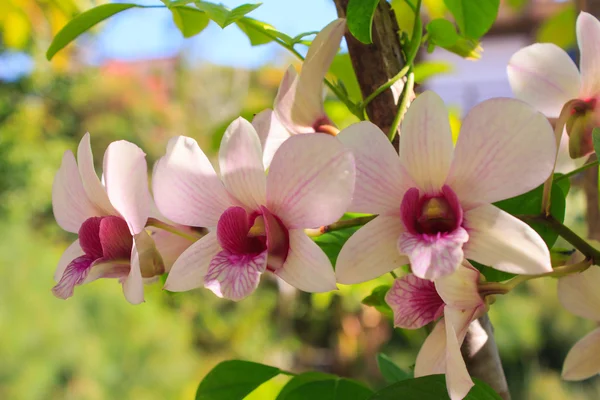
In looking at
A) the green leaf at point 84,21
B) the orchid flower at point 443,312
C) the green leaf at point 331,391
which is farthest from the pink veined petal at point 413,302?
the green leaf at point 84,21

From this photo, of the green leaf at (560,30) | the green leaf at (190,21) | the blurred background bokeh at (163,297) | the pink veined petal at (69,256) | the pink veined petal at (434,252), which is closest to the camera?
the pink veined petal at (434,252)

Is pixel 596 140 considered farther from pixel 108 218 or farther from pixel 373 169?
pixel 108 218

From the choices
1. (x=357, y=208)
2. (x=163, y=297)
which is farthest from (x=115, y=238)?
(x=163, y=297)

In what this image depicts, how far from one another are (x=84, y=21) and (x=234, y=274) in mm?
251

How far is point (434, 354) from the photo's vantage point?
0.31 meters

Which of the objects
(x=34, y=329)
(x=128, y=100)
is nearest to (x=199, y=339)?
(x=34, y=329)

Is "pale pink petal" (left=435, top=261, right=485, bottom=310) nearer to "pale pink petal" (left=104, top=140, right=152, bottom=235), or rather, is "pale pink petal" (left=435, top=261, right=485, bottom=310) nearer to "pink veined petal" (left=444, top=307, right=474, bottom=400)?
"pink veined petal" (left=444, top=307, right=474, bottom=400)

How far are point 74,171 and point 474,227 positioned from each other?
213 millimetres

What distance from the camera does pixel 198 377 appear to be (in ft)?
11.0

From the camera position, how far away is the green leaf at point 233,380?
0.41 m

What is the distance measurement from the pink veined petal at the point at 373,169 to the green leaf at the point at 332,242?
0.29ft

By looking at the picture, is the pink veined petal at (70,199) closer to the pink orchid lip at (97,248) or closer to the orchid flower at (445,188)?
the pink orchid lip at (97,248)

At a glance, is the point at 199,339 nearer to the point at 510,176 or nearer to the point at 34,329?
the point at 34,329

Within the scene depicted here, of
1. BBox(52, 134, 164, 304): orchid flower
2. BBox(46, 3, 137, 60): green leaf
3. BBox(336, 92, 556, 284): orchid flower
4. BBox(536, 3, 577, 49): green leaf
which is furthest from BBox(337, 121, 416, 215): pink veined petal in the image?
BBox(536, 3, 577, 49): green leaf
